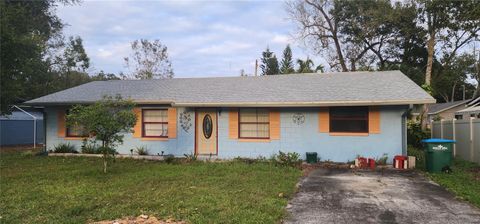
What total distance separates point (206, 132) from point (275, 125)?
2739mm

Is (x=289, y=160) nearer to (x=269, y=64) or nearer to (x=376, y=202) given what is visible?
(x=376, y=202)

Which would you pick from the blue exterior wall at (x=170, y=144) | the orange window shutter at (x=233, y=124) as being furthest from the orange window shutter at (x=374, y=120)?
the blue exterior wall at (x=170, y=144)

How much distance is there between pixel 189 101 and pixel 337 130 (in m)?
5.60

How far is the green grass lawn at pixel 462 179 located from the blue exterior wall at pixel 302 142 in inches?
59.9

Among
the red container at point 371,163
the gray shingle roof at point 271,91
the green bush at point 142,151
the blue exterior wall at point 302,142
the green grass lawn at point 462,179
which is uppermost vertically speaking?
the gray shingle roof at point 271,91

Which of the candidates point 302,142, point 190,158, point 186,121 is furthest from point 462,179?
point 186,121

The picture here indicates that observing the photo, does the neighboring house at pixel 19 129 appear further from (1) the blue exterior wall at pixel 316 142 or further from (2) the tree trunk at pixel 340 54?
(2) the tree trunk at pixel 340 54

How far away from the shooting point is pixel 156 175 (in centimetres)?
1209

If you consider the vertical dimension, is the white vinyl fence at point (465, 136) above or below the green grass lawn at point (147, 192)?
above

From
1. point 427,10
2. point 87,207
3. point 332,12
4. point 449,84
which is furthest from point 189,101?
point 449,84

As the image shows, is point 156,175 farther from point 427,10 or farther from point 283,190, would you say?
point 427,10

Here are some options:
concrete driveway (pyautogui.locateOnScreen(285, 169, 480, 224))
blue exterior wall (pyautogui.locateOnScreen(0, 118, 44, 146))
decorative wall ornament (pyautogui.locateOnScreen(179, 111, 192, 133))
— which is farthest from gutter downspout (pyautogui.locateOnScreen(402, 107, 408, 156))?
blue exterior wall (pyautogui.locateOnScreen(0, 118, 44, 146))

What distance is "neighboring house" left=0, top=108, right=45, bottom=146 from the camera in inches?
1034

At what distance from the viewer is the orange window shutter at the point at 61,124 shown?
18.7 m
